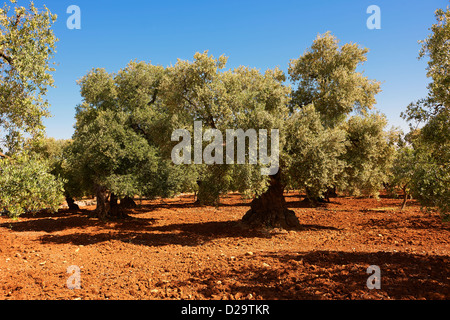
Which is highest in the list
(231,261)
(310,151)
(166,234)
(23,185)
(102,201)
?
(310,151)

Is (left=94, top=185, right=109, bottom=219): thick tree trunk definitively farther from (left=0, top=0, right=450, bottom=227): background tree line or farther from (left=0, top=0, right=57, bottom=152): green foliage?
(left=0, top=0, right=57, bottom=152): green foliage

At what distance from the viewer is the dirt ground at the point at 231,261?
7.75m

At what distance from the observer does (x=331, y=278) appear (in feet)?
27.5

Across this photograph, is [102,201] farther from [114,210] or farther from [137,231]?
[137,231]

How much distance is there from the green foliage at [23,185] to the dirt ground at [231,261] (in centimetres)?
261

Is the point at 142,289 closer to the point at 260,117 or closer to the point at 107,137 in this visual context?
the point at 260,117

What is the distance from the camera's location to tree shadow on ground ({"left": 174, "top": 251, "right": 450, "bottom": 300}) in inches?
287

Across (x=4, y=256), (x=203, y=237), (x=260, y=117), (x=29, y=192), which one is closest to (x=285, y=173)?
(x=260, y=117)

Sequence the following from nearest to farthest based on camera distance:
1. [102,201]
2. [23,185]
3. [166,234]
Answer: [23,185] < [166,234] < [102,201]

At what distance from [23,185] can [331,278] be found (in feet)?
36.3

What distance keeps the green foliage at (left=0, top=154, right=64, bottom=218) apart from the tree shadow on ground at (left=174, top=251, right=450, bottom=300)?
6.52 m

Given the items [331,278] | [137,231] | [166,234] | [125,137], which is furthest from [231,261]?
[125,137]

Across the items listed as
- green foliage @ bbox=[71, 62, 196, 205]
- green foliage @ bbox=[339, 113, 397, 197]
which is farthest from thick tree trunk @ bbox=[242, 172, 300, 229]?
green foliage @ bbox=[71, 62, 196, 205]
